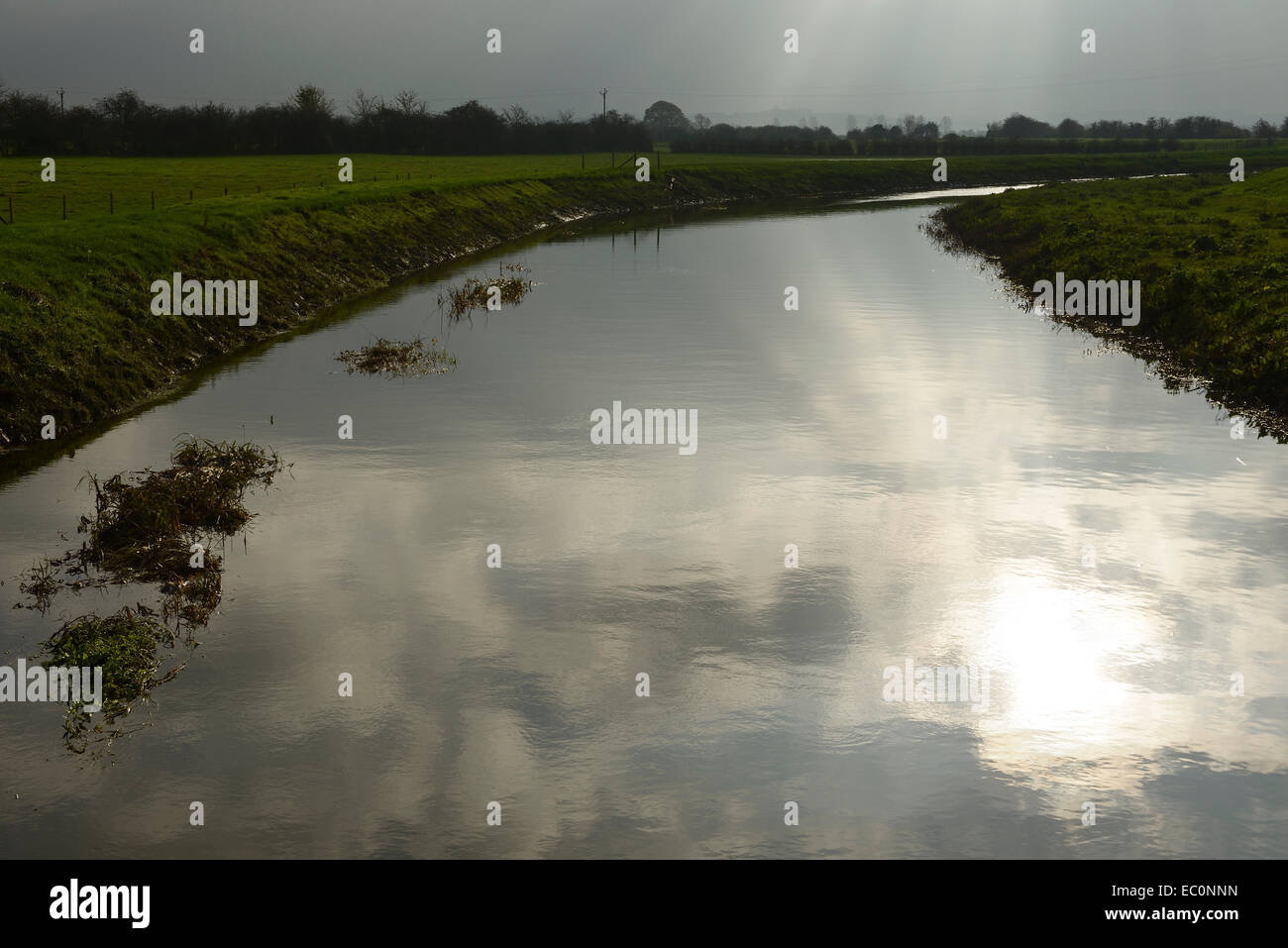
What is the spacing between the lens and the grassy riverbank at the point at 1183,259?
30094mm

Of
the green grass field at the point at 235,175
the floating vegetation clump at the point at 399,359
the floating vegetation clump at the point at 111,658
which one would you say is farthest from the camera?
the green grass field at the point at 235,175

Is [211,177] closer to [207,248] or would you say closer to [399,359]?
[207,248]

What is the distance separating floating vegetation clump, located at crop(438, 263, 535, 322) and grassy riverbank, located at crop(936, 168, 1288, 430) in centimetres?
2145

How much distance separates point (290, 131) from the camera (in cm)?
12875

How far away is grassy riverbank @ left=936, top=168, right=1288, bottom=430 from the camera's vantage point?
30.1 m

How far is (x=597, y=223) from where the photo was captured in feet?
284

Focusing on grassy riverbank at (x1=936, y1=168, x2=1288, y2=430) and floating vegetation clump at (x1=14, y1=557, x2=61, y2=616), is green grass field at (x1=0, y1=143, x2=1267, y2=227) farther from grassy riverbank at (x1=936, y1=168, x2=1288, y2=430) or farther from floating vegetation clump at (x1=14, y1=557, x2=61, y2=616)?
grassy riverbank at (x1=936, y1=168, x2=1288, y2=430)

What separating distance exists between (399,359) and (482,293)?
41.9 feet

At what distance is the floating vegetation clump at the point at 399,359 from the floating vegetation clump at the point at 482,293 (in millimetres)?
5946

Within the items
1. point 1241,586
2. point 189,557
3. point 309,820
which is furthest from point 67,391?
point 1241,586

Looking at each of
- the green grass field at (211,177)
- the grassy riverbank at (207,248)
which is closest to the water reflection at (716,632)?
the grassy riverbank at (207,248)

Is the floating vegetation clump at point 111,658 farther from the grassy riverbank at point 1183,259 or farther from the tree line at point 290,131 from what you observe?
the tree line at point 290,131

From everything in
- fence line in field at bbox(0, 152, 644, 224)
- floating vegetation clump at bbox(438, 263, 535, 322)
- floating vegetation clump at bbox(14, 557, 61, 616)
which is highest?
fence line in field at bbox(0, 152, 644, 224)

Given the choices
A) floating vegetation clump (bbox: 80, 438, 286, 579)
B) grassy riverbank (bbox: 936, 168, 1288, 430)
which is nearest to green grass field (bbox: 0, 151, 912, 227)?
floating vegetation clump (bbox: 80, 438, 286, 579)
